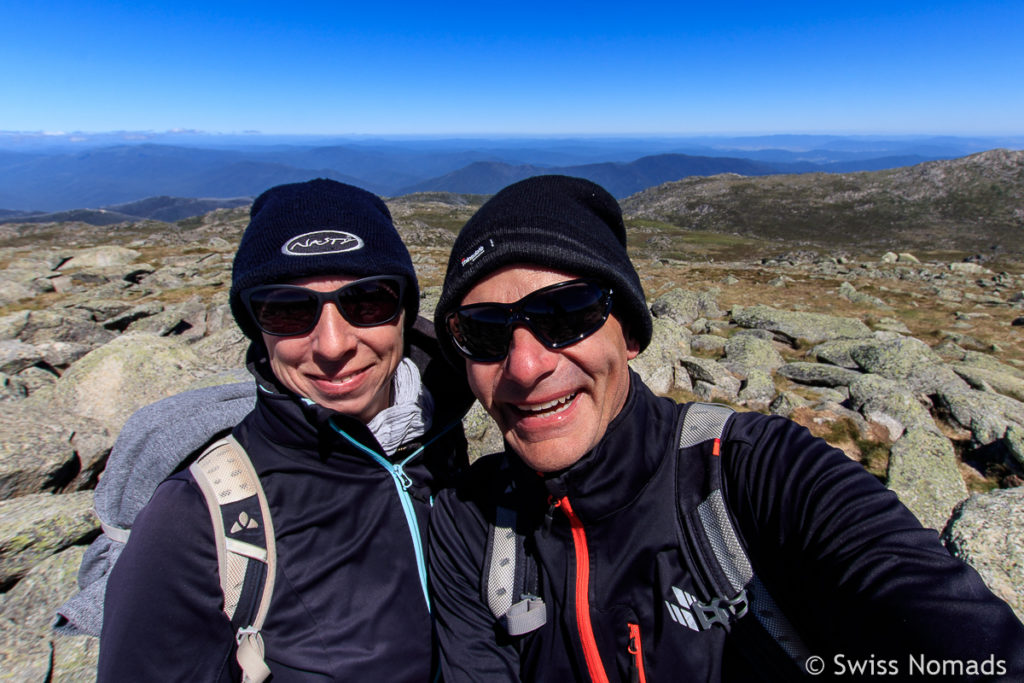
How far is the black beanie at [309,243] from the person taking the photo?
327 cm

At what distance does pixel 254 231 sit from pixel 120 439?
6.65 ft

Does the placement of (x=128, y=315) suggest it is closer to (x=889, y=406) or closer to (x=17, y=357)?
(x=17, y=357)

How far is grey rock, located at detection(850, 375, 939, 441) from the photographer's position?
1062cm

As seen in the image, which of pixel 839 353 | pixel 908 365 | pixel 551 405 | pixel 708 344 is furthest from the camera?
pixel 708 344

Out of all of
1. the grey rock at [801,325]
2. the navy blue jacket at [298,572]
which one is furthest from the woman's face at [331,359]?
the grey rock at [801,325]

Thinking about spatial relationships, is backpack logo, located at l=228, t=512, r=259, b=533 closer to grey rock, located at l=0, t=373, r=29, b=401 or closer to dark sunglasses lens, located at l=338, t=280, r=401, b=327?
dark sunglasses lens, located at l=338, t=280, r=401, b=327

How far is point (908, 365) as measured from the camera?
14.1 meters

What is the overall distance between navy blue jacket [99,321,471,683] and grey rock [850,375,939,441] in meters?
12.1

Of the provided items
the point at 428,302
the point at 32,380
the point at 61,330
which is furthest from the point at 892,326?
the point at 61,330

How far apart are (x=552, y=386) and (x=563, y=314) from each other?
46cm

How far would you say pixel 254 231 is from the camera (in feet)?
11.4

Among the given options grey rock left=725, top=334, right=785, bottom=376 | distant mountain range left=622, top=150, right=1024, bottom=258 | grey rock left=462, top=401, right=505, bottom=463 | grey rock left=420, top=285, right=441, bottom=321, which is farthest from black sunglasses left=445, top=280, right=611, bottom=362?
distant mountain range left=622, top=150, right=1024, bottom=258

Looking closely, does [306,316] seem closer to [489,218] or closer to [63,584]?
[489,218]

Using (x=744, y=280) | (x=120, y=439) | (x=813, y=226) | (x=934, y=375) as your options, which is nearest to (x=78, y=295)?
(x=120, y=439)
